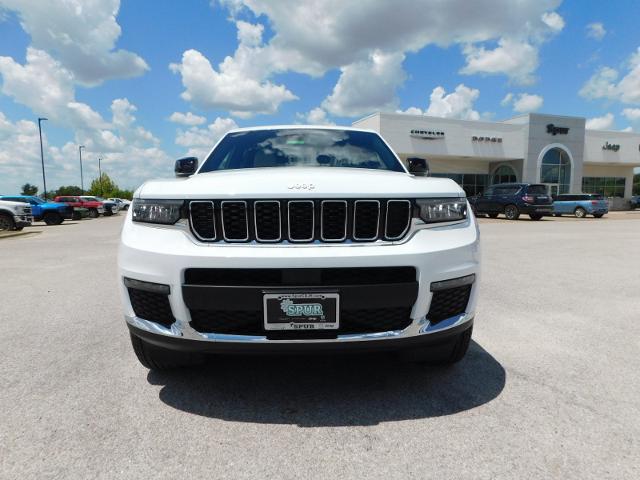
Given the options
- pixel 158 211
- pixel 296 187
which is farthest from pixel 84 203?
pixel 296 187

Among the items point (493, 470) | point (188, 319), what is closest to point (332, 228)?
point (188, 319)

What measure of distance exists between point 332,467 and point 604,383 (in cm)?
188

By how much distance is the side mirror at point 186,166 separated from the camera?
11.6ft

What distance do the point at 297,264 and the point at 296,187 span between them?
0.40 meters

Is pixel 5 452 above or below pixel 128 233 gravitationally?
below

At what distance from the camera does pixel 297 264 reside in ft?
6.74

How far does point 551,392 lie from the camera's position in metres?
2.53

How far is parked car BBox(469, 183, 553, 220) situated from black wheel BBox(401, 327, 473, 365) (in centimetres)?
2044

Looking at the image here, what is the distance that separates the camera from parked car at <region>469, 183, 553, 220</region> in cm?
2081

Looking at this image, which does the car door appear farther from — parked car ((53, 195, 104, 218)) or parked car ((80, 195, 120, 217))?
parked car ((80, 195, 120, 217))

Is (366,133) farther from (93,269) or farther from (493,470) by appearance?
(93,269)

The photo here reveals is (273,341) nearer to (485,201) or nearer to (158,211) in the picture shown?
(158,211)

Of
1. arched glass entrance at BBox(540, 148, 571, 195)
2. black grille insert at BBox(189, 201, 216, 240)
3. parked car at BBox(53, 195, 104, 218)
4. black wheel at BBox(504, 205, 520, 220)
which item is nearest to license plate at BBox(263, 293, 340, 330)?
black grille insert at BBox(189, 201, 216, 240)

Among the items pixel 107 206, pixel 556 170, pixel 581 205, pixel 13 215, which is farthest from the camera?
pixel 556 170
